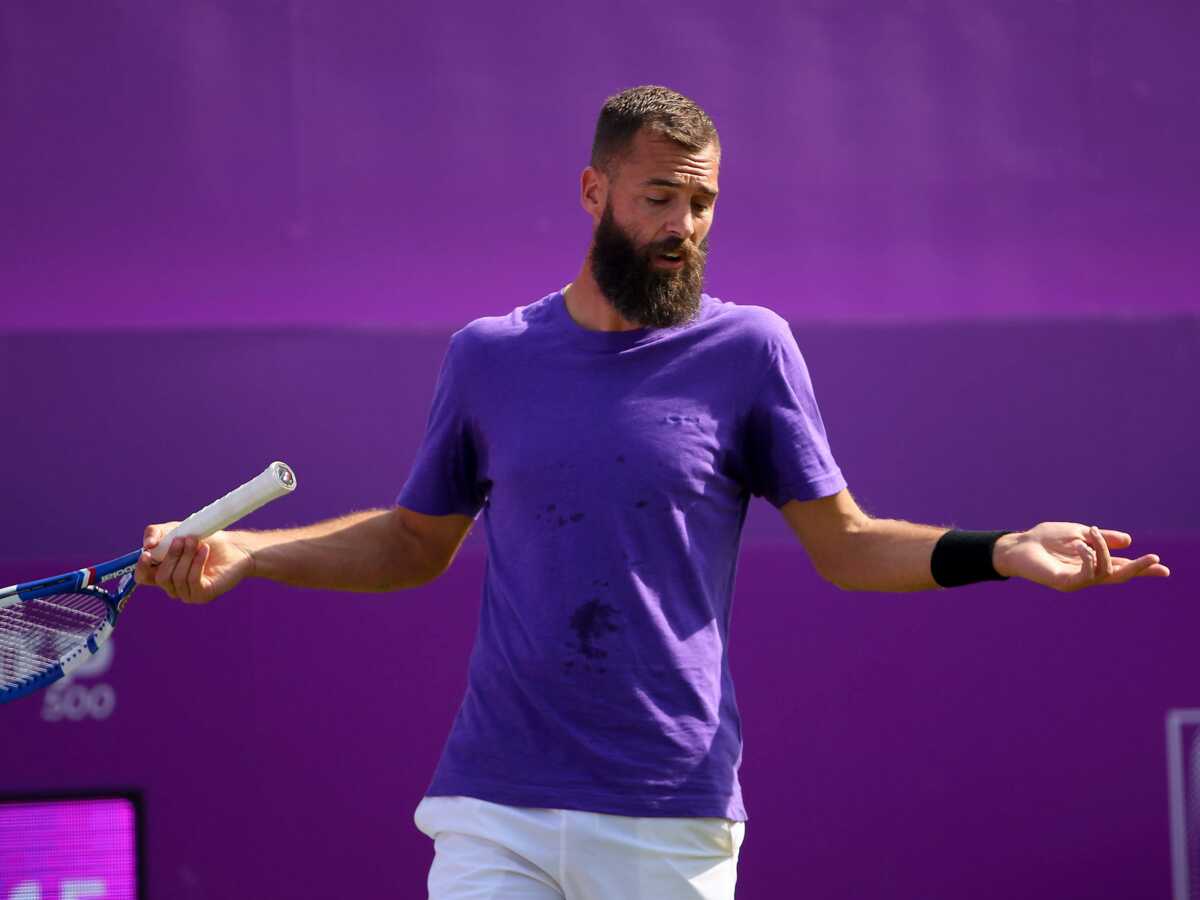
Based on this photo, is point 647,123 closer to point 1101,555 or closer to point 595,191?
point 595,191

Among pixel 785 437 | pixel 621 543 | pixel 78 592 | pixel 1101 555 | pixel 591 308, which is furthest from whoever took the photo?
pixel 78 592

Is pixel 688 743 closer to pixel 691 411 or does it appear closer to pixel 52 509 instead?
pixel 691 411

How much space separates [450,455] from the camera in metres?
2.73

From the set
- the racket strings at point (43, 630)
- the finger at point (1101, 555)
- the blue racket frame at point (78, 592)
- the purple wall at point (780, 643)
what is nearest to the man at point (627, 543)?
the finger at point (1101, 555)

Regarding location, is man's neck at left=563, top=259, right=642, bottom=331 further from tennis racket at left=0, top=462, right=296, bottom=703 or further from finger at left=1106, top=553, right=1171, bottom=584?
finger at left=1106, top=553, right=1171, bottom=584

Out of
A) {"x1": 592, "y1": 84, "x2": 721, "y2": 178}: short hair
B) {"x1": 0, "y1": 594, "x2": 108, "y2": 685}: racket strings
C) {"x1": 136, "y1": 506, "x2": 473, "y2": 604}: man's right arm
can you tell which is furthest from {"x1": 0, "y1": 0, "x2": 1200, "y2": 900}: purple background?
{"x1": 592, "y1": 84, "x2": 721, "y2": 178}: short hair

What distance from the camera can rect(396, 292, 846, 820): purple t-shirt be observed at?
2434 millimetres

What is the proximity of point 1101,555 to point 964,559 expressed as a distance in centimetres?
22

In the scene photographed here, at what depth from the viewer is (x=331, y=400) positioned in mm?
4035

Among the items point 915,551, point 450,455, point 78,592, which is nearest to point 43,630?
point 78,592

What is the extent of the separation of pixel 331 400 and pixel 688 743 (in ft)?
6.04

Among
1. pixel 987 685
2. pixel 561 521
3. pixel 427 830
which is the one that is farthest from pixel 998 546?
pixel 987 685

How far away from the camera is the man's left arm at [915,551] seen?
7.73ft

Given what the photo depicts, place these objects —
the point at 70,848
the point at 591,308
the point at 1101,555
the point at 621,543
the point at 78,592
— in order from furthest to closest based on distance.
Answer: the point at 70,848 < the point at 78,592 < the point at 591,308 < the point at 621,543 < the point at 1101,555
